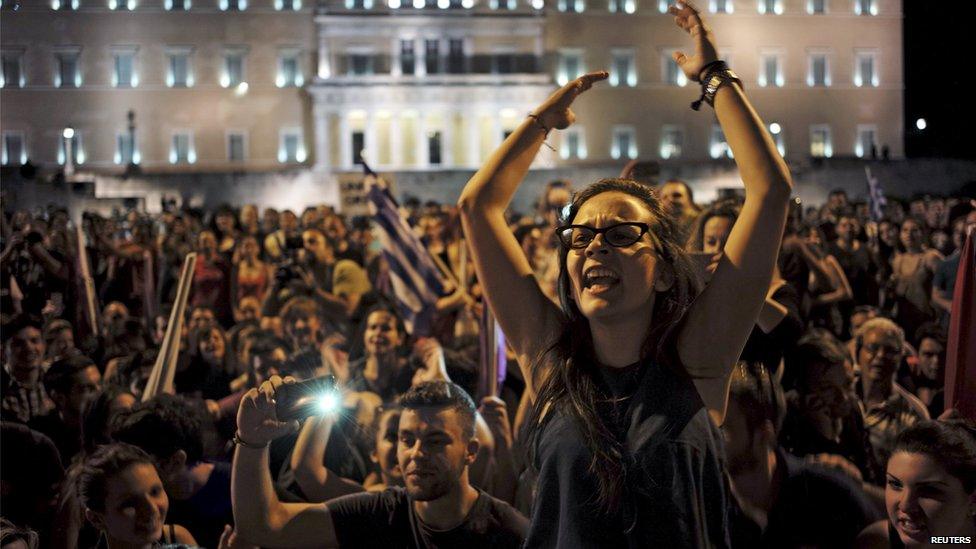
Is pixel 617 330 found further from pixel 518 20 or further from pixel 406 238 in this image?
pixel 518 20

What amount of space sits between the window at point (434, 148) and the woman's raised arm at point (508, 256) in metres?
47.9

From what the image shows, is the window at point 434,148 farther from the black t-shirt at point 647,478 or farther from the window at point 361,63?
the black t-shirt at point 647,478

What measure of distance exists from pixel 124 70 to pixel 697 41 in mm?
49888

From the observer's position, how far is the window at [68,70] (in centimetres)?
4912

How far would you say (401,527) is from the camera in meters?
3.14

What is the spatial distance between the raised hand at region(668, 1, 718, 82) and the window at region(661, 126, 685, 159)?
49.2 meters

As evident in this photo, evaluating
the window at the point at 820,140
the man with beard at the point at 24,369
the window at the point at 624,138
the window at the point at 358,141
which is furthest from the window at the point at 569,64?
the man with beard at the point at 24,369

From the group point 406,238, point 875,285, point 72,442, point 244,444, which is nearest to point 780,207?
point 244,444

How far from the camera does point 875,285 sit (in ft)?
31.5

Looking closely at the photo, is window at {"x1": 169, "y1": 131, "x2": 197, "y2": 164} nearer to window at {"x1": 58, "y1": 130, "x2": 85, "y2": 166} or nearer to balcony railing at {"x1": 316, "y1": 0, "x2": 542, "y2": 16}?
window at {"x1": 58, "y1": 130, "x2": 85, "y2": 166}

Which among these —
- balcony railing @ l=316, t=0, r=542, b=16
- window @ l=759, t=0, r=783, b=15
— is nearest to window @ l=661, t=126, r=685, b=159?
window @ l=759, t=0, r=783, b=15

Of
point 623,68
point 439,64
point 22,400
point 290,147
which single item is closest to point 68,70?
point 290,147

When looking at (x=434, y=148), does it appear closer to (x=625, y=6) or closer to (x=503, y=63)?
(x=503, y=63)

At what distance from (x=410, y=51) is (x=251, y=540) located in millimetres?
48833
